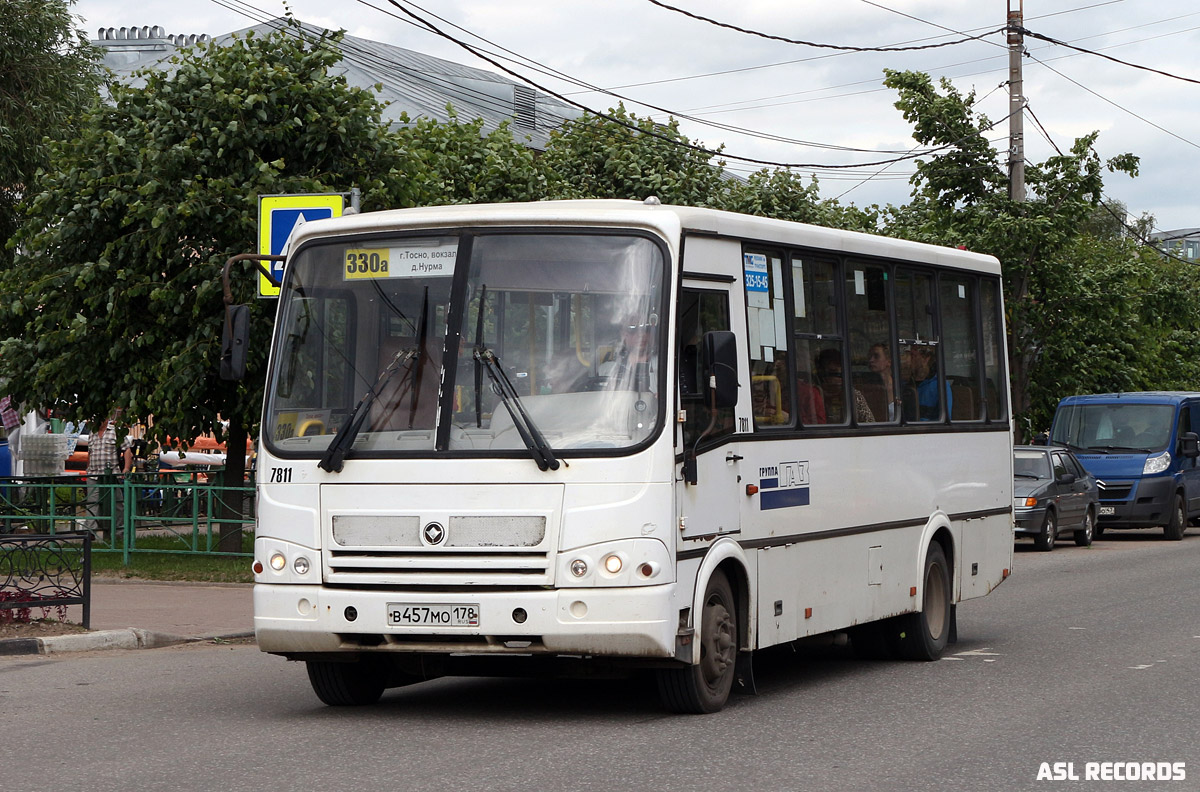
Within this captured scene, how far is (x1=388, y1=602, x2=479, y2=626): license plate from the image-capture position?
8.59 meters

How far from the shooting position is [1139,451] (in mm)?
29375

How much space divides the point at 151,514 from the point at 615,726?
12388mm

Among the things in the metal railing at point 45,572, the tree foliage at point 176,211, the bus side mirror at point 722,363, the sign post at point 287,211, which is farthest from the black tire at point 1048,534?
the bus side mirror at point 722,363

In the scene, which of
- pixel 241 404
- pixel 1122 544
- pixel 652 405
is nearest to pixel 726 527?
pixel 652 405

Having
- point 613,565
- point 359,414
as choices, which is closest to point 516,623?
point 613,565

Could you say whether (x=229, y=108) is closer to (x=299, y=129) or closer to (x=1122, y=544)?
(x=299, y=129)

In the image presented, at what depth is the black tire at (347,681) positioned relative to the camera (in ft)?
31.6

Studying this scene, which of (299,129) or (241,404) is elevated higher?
(299,129)

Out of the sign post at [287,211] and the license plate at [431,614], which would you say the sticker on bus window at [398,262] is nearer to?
the license plate at [431,614]

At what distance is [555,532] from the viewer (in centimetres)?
859

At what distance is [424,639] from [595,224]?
2358mm

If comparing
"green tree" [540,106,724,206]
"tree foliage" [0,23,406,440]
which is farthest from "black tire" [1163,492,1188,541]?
"tree foliage" [0,23,406,440]

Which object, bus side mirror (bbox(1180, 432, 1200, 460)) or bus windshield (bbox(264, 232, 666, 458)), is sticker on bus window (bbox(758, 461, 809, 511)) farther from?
bus side mirror (bbox(1180, 432, 1200, 460))

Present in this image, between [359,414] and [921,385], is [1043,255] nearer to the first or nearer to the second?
[921,385]
